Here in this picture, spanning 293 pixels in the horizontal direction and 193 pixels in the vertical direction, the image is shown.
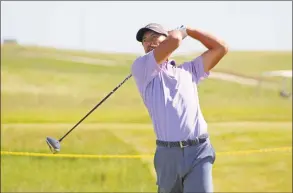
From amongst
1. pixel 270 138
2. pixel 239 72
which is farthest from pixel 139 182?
pixel 239 72

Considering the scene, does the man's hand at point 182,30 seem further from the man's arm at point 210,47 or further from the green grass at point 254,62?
the green grass at point 254,62

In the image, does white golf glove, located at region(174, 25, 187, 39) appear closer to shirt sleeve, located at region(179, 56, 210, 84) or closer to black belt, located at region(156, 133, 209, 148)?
shirt sleeve, located at region(179, 56, 210, 84)

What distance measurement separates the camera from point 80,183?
41.7 feet

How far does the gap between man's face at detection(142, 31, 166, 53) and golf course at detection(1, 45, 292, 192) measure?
6567mm

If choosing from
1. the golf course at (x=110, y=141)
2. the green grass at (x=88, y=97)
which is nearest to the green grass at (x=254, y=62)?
the green grass at (x=88, y=97)

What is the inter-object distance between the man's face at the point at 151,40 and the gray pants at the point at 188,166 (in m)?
0.67

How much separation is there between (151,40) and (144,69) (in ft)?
0.74

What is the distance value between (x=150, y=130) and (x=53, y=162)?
28.5 feet

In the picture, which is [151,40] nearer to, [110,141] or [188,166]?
[188,166]

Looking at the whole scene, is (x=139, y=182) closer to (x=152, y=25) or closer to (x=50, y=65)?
(x=152, y=25)

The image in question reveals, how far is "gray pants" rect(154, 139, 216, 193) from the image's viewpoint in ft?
16.2

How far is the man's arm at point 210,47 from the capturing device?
5109 mm

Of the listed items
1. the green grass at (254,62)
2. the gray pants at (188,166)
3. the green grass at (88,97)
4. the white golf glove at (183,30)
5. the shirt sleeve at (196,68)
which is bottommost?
the green grass at (254,62)

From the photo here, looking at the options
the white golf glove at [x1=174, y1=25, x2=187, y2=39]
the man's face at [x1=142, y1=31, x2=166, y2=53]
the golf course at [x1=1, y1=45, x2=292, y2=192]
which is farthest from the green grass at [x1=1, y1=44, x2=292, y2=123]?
the white golf glove at [x1=174, y1=25, x2=187, y2=39]
